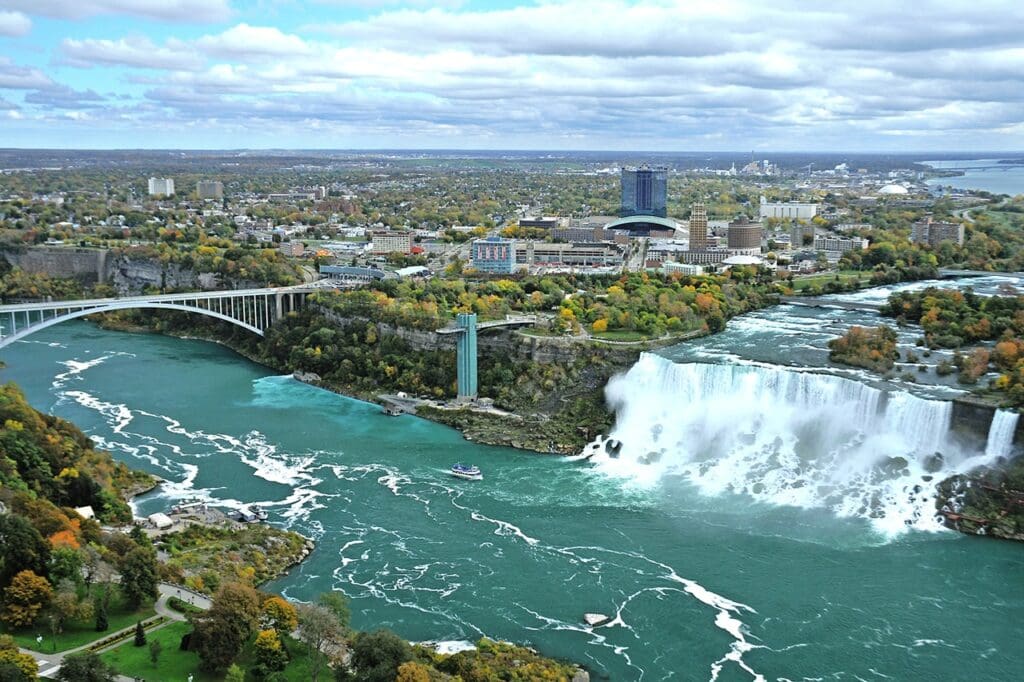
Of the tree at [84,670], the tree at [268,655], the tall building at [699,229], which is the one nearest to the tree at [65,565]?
the tree at [84,670]

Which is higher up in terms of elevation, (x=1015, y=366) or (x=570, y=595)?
(x=1015, y=366)

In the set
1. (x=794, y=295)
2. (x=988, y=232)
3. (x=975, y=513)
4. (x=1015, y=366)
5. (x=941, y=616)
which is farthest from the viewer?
(x=988, y=232)

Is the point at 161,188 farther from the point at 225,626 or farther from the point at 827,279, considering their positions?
the point at 225,626

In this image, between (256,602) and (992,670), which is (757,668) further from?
(256,602)

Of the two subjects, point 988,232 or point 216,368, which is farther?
point 988,232

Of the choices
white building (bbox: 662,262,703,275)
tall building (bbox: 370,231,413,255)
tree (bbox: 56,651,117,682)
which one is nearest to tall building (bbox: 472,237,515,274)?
white building (bbox: 662,262,703,275)

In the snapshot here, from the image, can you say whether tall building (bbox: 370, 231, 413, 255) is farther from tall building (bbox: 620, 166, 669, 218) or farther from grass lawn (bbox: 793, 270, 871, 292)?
tall building (bbox: 620, 166, 669, 218)

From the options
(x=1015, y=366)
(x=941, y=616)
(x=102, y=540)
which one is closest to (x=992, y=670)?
(x=941, y=616)
